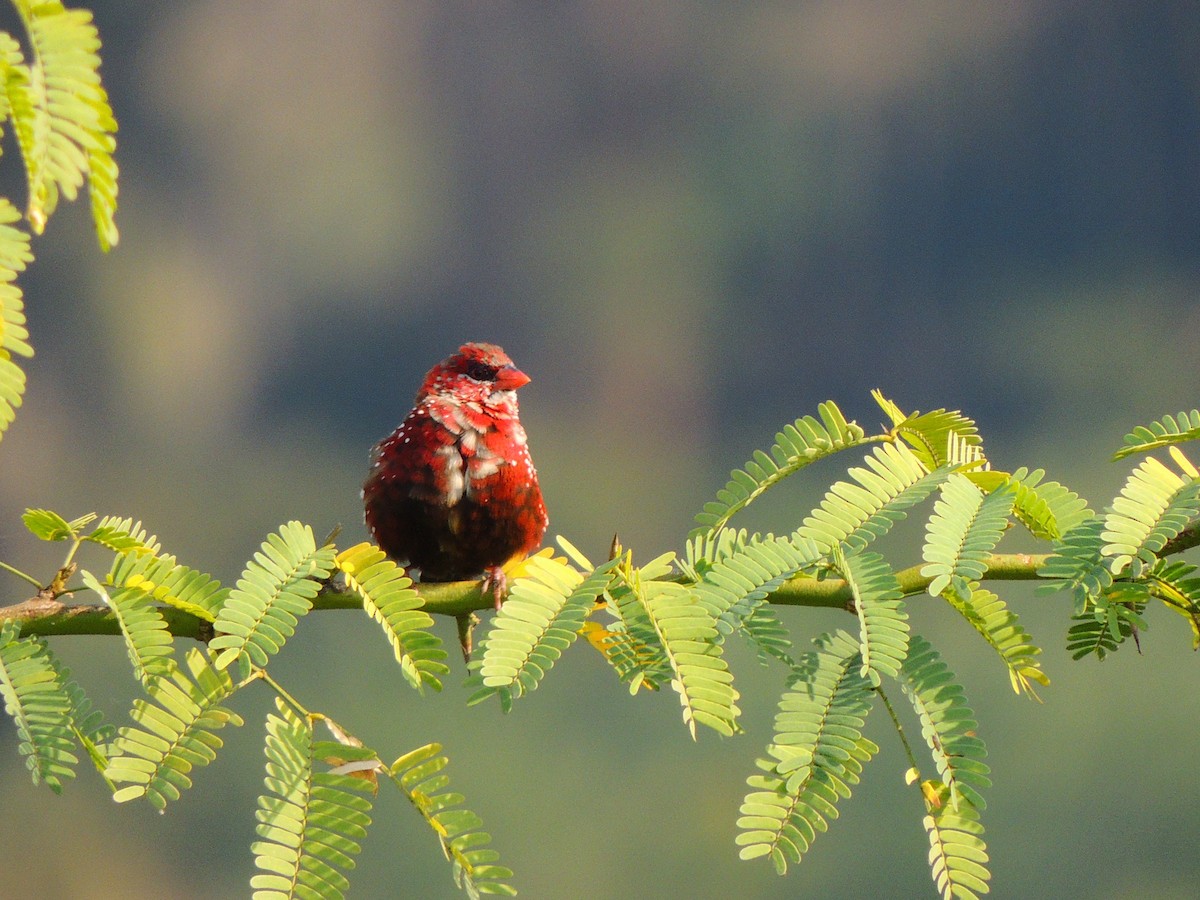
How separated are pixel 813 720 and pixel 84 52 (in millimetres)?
819

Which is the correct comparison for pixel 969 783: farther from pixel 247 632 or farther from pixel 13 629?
pixel 13 629

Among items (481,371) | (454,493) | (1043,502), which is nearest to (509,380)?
(481,371)

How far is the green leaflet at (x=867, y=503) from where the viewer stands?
122cm

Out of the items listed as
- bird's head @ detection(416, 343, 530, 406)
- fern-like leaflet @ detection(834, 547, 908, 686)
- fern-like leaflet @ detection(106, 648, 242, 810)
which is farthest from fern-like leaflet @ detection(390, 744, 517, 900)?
bird's head @ detection(416, 343, 530, 406)

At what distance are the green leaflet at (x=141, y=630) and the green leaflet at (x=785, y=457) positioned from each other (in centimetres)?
56

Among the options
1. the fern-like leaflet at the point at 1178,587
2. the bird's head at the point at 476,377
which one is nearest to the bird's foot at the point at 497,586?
the fern-like leaflet at the point at 1178,587

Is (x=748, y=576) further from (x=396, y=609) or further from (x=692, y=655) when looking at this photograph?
(x=396, y=609)

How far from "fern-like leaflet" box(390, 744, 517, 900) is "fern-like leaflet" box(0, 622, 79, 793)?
32 centimetres

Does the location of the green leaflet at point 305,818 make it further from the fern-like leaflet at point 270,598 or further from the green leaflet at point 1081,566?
the green leaflet at point 1081,566

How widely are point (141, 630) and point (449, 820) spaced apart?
0.37 metres

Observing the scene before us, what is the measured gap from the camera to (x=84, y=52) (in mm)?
864

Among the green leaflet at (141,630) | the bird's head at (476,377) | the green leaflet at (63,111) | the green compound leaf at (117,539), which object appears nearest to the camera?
the green leaflet at (63,111)

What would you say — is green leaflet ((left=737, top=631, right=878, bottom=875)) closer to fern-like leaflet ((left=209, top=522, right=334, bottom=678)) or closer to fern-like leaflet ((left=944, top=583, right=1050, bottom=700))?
fern-like leaflet ((left=944, top=583, right=1050, bottom=700))

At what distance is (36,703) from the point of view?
3.86 feet
